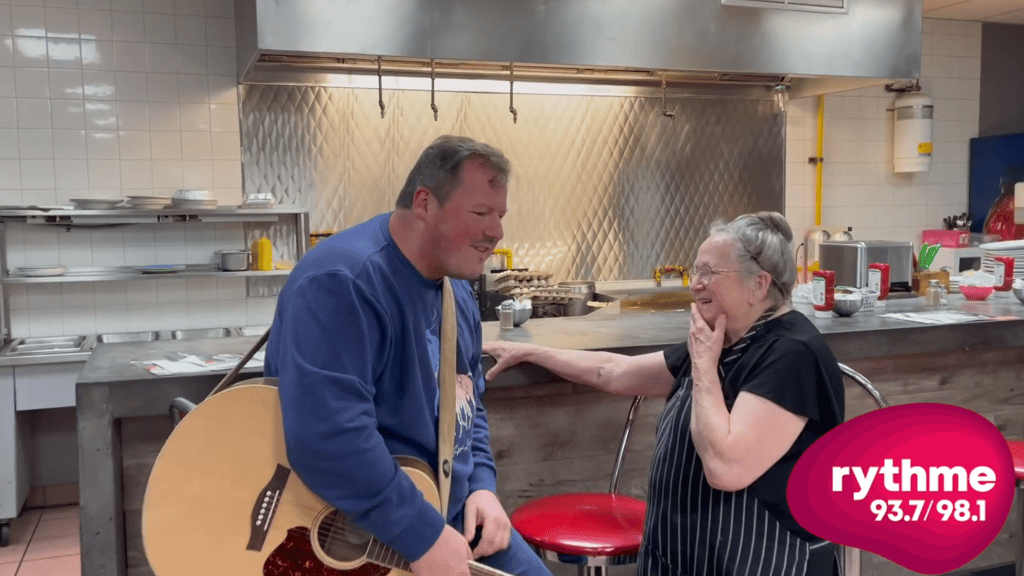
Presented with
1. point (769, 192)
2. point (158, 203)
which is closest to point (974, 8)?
point (769, 192)

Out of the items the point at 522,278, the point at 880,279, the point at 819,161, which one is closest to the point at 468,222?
the point at 880,279

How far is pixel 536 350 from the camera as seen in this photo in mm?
2393

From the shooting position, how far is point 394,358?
1.64 m

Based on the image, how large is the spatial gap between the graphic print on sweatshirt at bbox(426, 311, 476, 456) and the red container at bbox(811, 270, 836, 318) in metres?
1.69

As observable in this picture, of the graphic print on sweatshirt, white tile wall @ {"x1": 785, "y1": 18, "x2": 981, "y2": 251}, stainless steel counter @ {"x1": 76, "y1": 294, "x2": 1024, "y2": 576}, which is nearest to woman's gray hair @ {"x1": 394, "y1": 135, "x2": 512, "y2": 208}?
the graphic print on sweatshirt

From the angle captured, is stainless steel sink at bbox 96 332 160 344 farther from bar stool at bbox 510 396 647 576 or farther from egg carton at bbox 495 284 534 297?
bar stool at bbox 510 396 647 576

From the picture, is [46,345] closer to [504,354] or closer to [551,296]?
[551,296]

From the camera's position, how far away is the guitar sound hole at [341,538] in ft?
5.19

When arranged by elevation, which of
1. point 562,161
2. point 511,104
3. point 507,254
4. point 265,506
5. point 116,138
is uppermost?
point 511,104

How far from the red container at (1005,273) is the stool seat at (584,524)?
2.33m

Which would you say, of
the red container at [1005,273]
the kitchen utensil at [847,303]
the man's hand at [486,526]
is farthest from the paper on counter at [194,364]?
the red container at [1005,273]

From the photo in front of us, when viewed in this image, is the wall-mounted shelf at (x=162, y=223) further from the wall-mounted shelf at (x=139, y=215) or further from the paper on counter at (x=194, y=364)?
the paper on counter at (x=194, y=364)

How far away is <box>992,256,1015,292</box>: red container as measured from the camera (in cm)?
371

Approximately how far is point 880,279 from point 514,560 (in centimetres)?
233
